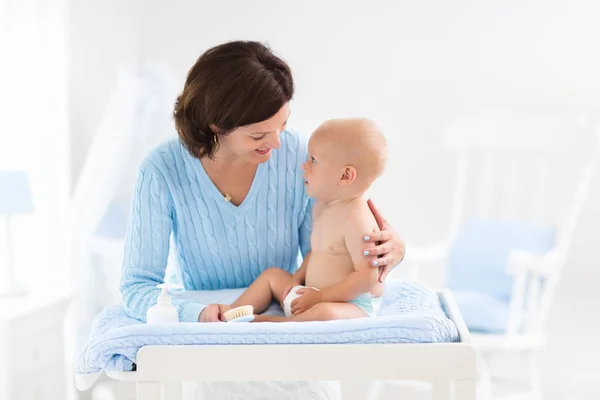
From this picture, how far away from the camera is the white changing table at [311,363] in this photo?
1352mm

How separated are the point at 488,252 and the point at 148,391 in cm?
232

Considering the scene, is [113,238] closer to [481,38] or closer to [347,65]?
[347,65]

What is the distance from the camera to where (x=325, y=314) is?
1.51 metres

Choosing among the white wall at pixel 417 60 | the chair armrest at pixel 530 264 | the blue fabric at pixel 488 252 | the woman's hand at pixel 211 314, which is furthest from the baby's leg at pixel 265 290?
the white wall at pixel 417 60

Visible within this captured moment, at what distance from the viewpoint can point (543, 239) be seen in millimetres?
3209

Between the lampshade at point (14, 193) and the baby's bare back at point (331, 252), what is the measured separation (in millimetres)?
1493

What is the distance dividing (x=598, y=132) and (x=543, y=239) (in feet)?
1.49

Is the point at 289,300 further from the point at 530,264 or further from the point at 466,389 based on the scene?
the point at 530,264

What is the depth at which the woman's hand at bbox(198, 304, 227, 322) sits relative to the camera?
4.95 feet

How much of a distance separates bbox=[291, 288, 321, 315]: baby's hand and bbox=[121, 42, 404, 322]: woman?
14cm

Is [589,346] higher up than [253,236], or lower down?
lower down

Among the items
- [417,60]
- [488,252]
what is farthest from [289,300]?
[417,60]

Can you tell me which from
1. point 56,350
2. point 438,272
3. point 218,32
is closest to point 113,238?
point 56,350

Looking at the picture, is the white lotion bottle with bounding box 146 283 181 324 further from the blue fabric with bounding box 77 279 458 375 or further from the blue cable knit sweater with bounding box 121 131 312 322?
the blue cable knit sweater with bounding box 121 131 312 322
